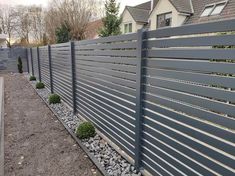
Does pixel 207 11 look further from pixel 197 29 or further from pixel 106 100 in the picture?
pixel 197 29

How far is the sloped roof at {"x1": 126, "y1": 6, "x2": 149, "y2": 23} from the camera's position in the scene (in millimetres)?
21625

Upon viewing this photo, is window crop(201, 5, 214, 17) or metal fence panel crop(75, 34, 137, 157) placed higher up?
window crop(201, 5, 214, 17)

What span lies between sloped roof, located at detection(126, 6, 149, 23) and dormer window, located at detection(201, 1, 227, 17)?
276 inches

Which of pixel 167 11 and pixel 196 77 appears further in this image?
pixel 167 11

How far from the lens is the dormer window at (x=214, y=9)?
47.3 ft

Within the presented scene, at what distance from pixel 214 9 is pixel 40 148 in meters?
14.4

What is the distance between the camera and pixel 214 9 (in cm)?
1484

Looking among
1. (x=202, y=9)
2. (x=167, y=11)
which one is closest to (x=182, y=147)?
(x=202, y=9)

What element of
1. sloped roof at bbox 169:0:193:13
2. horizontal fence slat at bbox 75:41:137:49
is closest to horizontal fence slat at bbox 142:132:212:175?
horizontal fence slat at bbox 75:41:137:49

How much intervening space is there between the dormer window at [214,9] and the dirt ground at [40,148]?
496 inches

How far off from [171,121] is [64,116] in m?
4.03

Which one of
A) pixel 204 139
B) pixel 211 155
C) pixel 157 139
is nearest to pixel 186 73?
pixel 204 139

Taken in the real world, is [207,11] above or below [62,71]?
above

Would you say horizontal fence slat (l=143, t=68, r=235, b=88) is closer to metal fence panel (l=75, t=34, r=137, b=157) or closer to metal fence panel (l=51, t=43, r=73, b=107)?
metal fence panel (l=75, t=34, r=137, b=157)
